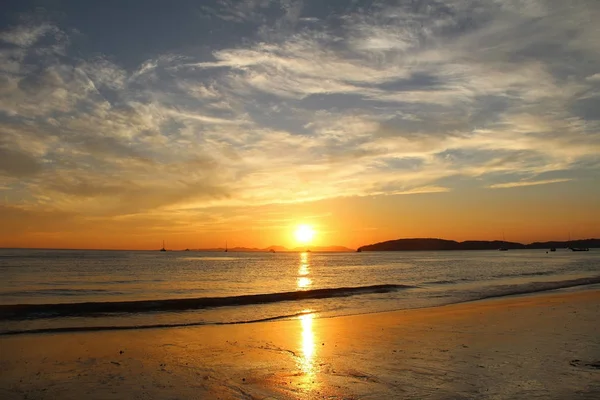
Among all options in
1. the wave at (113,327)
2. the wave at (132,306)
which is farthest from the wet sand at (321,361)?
the wave at (132,306)

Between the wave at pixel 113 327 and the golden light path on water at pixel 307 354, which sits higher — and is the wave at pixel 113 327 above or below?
below

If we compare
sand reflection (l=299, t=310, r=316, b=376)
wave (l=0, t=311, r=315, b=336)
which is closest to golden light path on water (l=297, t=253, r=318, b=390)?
sand reflection (l=299, t=310, r=316, b=376)

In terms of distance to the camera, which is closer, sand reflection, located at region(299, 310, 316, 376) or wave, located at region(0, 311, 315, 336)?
sand reflection, located at region(299, 310, 316, 376)

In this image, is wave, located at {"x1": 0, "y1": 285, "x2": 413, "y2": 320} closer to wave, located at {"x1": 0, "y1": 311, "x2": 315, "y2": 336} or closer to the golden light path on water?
wave, located at {"x1": 0, "y1": 311, "x2": 315, "y2": 336}

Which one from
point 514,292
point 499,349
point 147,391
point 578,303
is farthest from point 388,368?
point 514,292

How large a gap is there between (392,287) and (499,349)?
2974 cm

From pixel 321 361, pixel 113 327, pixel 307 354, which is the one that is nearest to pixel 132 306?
pixel 113 327

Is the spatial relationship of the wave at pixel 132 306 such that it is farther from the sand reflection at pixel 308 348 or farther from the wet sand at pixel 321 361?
the sand reflection at pixel 308 348

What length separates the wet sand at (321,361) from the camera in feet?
33.6

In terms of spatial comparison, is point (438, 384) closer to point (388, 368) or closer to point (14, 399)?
Result: point (388, 368)

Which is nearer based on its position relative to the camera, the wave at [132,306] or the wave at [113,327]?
the wave at [113,327]

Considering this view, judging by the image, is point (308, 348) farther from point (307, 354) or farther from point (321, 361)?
point (321, 361)

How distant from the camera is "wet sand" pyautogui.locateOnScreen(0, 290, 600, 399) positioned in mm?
10242

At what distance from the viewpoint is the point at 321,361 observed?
1309 cm
